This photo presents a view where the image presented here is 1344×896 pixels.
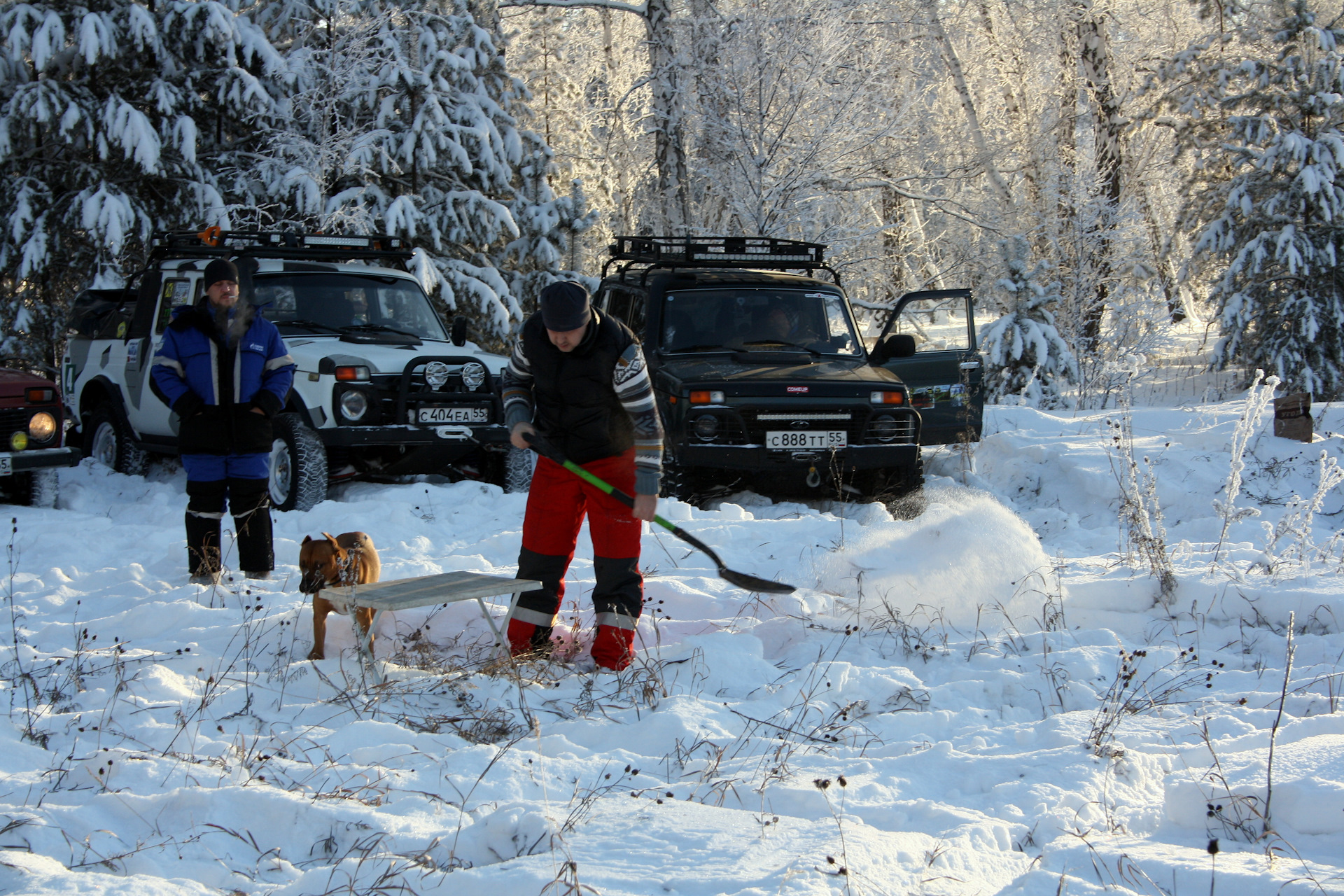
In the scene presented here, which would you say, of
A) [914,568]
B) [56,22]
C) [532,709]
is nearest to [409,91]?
[56,22]

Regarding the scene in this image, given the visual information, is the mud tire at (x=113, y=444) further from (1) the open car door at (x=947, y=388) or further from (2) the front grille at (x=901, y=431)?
(1) the open car door at (x=947, y=388)

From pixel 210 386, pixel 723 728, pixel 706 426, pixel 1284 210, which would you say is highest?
pixel 1284 210

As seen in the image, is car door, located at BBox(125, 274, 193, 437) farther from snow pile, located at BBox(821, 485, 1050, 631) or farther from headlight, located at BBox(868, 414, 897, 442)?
snow pile, located at BBox(821, 485, 1050, 631)

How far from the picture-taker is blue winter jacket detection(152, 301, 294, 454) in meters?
5.86

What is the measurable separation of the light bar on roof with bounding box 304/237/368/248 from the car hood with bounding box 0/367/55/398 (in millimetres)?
2280

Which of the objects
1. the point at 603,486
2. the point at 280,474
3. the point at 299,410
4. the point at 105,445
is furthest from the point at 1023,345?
the point at 603,486

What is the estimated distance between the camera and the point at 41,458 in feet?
27.1

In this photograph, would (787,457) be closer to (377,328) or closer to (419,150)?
(377,328)

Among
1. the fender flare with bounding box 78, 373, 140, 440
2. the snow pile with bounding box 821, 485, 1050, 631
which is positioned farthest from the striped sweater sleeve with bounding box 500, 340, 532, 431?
the fender flare with bounding box 78, 373, 140, 440

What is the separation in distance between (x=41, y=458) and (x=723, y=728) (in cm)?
646

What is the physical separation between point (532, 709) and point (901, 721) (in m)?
1.40

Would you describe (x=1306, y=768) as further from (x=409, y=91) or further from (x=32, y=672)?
(x=409, y=91)

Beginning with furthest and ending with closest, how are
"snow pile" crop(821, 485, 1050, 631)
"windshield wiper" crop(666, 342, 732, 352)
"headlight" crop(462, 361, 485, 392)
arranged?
"windshield wiper" crop(666, 342, 732, 352) < "headlight" crop(462, 361, 485, 392) < "snow pile" crop(821, 485, 1050, 631)

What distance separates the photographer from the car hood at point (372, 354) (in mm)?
8422
